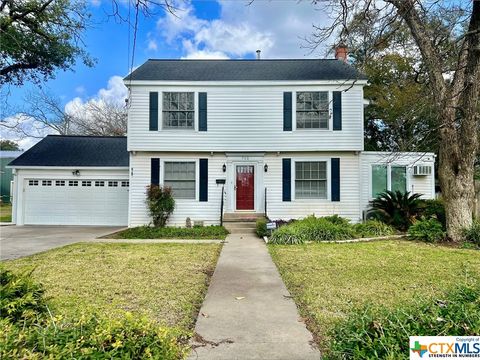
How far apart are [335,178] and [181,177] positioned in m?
5.88

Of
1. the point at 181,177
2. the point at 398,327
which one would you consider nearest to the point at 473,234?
the point at 398,327

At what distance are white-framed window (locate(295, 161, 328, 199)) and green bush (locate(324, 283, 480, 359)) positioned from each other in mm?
9931

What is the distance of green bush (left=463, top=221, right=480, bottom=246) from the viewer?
334 inches

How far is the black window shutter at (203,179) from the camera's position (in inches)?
482

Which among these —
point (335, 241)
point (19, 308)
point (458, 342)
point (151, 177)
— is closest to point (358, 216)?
point (335, 241)

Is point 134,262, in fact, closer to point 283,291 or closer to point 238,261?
point 238,261

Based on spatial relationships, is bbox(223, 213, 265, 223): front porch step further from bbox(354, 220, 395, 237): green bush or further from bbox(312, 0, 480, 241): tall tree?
bbox(312, 0, 480, 241): tall tree

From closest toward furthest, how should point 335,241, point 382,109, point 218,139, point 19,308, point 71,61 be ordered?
point 19,308 → point 335,241 → point 218,139 → point 71,61 → point 382,109

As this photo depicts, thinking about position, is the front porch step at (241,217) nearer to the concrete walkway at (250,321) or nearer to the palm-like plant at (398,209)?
the palm-like plant at (398,209)

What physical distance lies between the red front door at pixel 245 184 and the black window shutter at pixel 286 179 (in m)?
1.16

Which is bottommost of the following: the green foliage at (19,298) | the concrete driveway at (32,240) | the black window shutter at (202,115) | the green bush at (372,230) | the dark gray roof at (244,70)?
the concrete driveway at (32,240)

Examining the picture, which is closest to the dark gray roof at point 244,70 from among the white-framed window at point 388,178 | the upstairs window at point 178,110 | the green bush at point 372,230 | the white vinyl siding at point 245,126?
the white vinyl siding at point 245,126

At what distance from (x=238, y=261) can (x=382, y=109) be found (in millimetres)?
19432

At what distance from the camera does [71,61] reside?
1590cm
